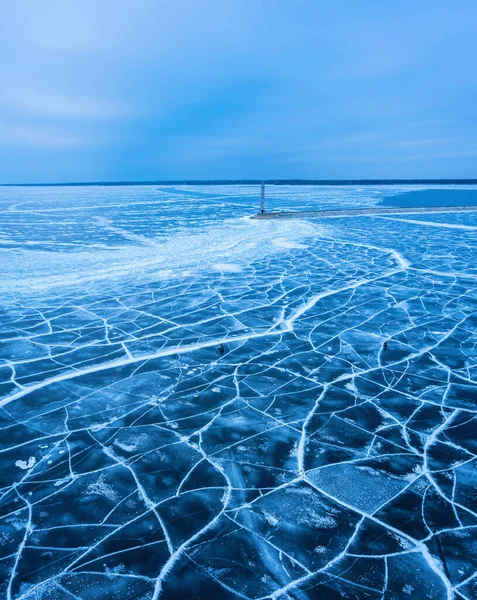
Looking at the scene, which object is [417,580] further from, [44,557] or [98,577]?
[44,557]

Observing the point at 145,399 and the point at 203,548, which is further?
the point at 145,399

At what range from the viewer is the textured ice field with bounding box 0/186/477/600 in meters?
1.70

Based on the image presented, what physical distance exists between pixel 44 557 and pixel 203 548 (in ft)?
2.27

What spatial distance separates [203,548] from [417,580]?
0.91m

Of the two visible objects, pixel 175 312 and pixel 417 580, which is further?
pixel 175 312

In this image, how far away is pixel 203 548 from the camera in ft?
5.84

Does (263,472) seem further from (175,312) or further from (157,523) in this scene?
(175,312)

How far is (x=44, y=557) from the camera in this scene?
A: 175 centimetres

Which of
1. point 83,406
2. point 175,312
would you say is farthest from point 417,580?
point 175,312

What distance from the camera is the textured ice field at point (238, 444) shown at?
1697 mm

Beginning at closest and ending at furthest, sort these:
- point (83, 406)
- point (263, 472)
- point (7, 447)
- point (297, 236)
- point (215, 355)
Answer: point (263, 472), point (7, 447), point (83, 406), point (215, 355), point (297, 236)

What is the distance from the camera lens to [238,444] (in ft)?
8.02

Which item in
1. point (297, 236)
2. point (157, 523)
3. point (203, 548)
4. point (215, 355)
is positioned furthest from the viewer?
point (297, 236)

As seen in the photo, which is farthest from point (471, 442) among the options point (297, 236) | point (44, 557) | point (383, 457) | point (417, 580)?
point (297, 236)
